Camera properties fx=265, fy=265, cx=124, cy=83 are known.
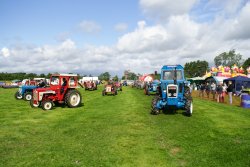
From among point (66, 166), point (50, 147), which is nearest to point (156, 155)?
point (66, 166)

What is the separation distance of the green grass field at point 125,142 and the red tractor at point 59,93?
430 cm

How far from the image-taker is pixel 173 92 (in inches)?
500

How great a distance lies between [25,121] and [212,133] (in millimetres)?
7441

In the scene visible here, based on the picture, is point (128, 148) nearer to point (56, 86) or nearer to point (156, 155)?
point (156, 155)

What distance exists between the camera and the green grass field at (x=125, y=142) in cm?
602

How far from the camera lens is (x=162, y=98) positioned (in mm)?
13180

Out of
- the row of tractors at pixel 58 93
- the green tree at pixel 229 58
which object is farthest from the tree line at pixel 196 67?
the row of tractors at pixel 58 93

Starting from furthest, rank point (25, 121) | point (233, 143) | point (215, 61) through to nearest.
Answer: point (215, 61), point (25, 121), point (233, 143)

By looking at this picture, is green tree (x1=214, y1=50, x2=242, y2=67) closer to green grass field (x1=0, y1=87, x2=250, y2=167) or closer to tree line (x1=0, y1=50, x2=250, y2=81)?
tree line (x1=0, y1=50, x2=250, y2=81)

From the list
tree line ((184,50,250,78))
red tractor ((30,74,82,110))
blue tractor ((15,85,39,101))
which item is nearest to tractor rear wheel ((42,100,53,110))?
red tractor ((30,74,82,110))

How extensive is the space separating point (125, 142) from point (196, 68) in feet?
439

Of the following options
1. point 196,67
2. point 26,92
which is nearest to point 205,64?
point 196,67

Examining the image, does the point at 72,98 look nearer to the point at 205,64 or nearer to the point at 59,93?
the point at 59,93

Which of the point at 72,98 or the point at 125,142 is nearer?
the point at 125,142
